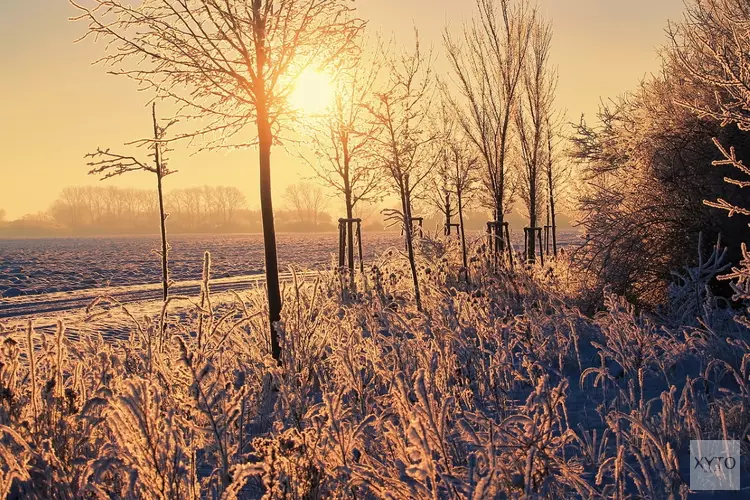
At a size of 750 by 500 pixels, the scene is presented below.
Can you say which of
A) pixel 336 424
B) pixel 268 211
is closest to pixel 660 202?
pixel 268 211

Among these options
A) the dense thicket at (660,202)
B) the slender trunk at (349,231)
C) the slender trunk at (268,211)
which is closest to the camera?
the slender trunk at (268,211)

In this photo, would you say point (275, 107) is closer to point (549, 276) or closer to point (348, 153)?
point (549, 276)

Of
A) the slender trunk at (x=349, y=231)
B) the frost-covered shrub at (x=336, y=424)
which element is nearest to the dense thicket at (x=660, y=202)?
the frost-covered shrub at (x=336, y=424)

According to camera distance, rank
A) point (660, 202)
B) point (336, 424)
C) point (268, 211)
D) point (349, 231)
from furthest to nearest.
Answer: point (349, 231), point (660, 202), point (268, 211), point (336, 424)

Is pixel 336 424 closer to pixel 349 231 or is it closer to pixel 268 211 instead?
pixel 268 211

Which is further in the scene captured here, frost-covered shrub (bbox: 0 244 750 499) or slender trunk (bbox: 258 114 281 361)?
slender trunk (bbox: 258 114 281 361)

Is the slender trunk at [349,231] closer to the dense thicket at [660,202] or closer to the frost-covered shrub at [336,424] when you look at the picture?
the dense thicket at [660,202]

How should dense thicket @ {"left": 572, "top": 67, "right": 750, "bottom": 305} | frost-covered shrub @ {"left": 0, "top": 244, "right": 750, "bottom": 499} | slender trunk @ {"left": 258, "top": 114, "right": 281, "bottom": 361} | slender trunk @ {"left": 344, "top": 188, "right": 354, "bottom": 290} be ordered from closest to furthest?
1. frost-covered shrub @ {"left": 0, "top": 244, "right": 750, "bottom": 499}
2. slender trunk @ {"left": 258, "top": 114, "right": 281, "bottom": 361}
3. dense thicket @ {"left": 572, "top": 67, "right": 750, "bottom": 305}
4. slender trunk @ {"left": 344, "top": 188, "right": 354, "bottom": 290}

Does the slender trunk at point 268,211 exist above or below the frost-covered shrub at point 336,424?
above

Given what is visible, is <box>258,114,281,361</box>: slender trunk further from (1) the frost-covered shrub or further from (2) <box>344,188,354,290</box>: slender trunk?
(2) <box>344,188,354,290</box>: slender trunk

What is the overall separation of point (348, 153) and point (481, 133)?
3315 mm

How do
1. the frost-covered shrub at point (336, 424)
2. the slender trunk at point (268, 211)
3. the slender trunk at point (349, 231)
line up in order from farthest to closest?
the slender trunk at point (349, 231) → the slender trunk at point (268, 211) → the frost-covered shrub at point (336, 424)

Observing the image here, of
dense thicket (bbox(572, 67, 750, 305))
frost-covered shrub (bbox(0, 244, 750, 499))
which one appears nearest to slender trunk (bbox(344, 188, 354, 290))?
dense thicket (bbox(572, 67, 750, 305))

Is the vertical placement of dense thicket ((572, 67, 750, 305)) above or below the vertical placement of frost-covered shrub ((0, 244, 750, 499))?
above
